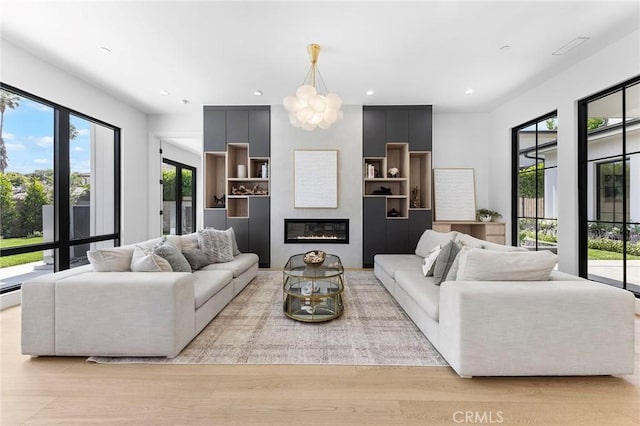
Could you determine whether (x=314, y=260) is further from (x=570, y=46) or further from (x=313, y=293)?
(x=570, y=46)

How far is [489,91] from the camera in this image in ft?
14.0

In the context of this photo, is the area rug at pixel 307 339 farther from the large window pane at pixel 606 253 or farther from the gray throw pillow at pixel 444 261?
the large window pane at pixel 606 253

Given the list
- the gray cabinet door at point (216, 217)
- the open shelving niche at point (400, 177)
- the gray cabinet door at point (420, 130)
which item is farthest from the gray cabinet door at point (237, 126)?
the gray cabinet door at point (420, 130)

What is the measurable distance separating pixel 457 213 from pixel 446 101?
1.99m

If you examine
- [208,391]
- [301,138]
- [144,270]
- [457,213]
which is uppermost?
[301,138]

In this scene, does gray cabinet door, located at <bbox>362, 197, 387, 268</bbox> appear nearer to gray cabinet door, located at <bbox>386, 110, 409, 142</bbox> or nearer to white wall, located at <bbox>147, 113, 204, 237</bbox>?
gray cabinet door, located at <bbox>386, 110, 409, 142</bbox>

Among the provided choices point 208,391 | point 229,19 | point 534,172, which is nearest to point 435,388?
point 208,391

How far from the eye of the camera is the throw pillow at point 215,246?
3.54 m

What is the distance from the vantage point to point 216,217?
503cm

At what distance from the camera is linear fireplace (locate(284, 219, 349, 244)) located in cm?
501

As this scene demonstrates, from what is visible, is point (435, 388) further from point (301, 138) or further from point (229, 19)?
point (301, 138)

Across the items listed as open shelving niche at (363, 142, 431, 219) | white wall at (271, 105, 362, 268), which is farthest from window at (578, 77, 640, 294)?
white wall at (271, 105, 362, 268)

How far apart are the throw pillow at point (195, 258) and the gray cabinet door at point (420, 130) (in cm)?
385

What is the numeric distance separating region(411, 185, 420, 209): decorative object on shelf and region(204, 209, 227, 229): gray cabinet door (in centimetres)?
346
